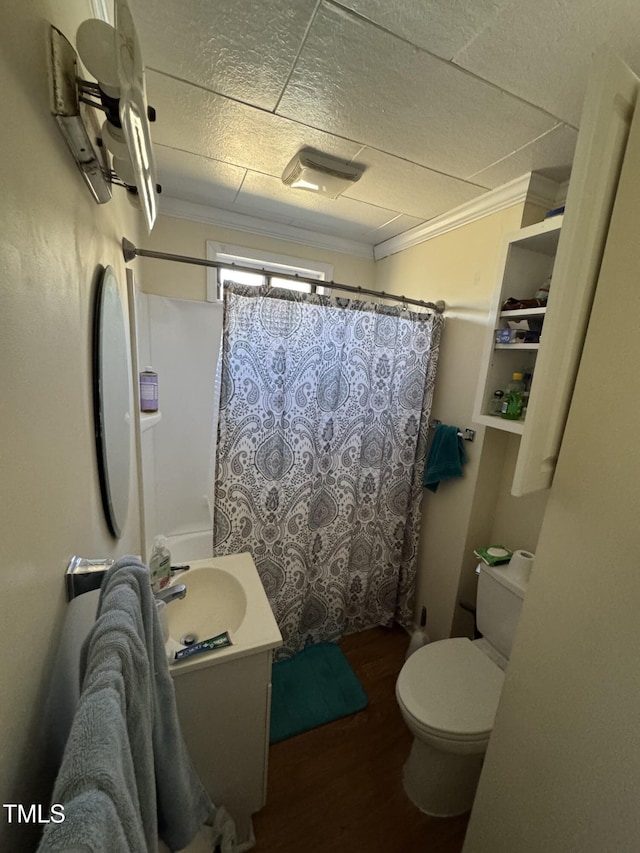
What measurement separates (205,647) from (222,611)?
0.29m

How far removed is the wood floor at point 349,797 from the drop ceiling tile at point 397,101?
239cm

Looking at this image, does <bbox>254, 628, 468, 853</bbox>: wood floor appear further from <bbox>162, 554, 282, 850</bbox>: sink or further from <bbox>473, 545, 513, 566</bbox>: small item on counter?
<bbox>473, 545, 513, 566</bbox>: small item on counter

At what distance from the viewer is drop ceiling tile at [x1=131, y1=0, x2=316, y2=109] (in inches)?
30.3

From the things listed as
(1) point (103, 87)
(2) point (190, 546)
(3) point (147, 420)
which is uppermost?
(1) point (103, 87)

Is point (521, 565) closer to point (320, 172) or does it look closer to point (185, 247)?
point (320, 172)

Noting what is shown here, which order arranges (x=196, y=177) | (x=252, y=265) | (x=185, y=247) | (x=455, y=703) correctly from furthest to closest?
(x=252, y=265) < (x=185, y=247) < (x=196, y=177) < (x=455, y=703)

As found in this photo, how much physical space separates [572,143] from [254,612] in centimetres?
190

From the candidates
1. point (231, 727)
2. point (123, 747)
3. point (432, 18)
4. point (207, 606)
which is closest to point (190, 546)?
point (207, 606)

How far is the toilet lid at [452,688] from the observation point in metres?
1.13

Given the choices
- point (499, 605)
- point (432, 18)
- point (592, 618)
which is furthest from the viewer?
point (499, 605)

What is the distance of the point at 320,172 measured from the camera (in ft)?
4.44

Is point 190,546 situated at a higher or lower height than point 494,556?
lower

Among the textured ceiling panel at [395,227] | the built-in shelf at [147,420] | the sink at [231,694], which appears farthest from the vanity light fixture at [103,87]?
the textured ceiling panel at [395,227]

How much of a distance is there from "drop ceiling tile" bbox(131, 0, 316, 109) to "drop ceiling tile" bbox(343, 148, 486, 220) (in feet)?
1.55
